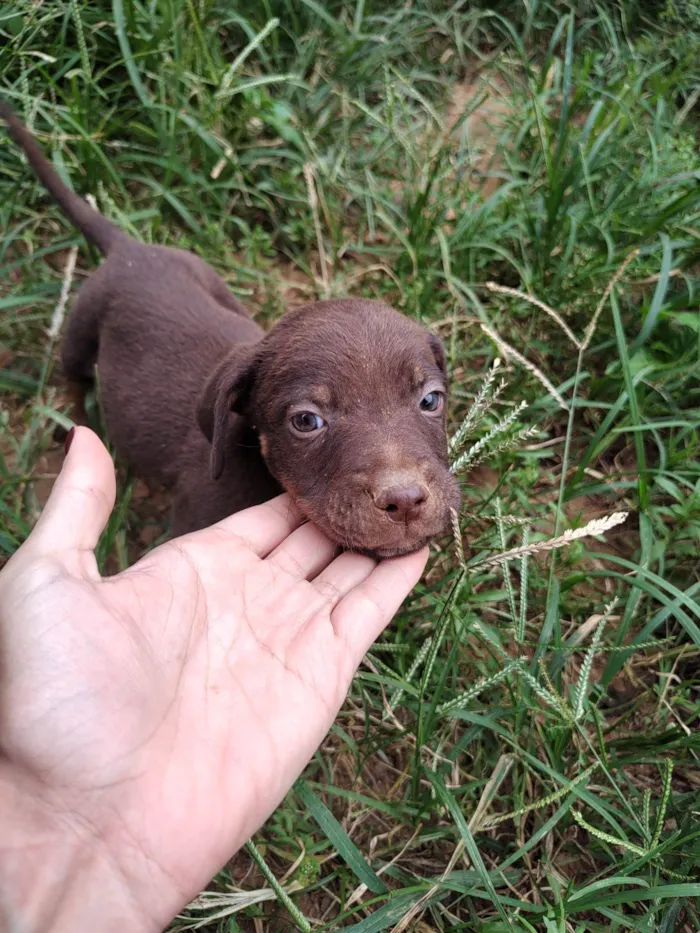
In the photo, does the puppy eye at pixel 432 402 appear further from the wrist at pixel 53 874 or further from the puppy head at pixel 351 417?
the wrist at pixel 53 874

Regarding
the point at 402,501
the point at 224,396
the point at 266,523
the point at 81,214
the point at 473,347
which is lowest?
the point at 473,347

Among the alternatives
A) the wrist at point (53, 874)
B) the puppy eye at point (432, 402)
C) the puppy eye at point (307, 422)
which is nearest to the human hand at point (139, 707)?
the wrist at point (53, 874)

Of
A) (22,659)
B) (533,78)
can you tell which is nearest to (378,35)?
(533,78)

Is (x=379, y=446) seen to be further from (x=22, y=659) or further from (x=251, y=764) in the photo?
(x=22, y=659)

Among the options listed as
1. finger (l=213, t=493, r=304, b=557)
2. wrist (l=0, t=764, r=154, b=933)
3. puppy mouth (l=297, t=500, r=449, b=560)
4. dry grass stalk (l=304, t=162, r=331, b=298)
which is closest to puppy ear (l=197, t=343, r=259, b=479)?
finger (l=213, t=493, r=304, b=557)

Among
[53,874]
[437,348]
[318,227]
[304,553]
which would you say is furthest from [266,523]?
[318,227]

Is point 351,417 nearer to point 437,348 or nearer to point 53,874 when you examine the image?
point 437,348
